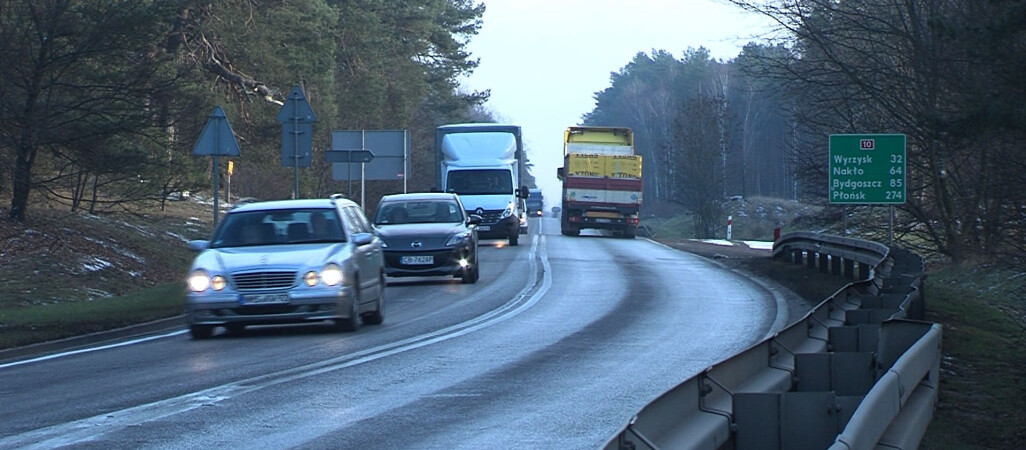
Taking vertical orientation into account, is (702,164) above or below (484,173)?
above

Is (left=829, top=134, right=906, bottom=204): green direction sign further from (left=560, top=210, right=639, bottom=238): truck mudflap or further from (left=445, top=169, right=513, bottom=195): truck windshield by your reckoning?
(left=560, top=210, right=639, bottom=238): truck mudflap

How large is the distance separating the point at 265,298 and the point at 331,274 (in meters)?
0.83

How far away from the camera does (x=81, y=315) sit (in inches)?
704

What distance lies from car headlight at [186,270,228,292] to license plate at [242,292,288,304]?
312 mm

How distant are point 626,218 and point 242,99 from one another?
18021mm

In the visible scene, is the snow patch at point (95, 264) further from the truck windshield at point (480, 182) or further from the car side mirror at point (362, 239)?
the truck windshield at point (480, 182)

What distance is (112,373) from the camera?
12.4m

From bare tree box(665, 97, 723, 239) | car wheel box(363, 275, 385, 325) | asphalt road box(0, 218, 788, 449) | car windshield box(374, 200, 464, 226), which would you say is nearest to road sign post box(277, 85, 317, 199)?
car windshield box(374, 200, 464, 226)

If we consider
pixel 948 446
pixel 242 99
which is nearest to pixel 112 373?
pixel 948 446

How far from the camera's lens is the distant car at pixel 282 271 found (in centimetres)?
1530

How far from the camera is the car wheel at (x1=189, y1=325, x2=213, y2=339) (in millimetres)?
15641

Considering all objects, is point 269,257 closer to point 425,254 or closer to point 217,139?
point 217,139

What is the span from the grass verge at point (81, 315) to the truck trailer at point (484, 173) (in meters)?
20.0

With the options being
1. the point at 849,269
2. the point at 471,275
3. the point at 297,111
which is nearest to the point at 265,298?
the point at 471,275
